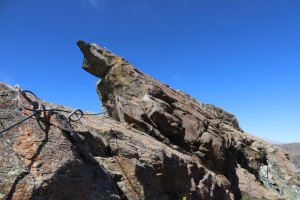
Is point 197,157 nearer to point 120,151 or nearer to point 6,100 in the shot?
point 120,151

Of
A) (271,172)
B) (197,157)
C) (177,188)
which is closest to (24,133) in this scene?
(177,188)

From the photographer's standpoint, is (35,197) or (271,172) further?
(271,172)

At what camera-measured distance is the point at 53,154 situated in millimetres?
6121

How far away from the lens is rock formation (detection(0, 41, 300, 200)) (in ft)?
19.0

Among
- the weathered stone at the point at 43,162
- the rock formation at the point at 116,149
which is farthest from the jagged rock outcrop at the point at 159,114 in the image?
the weathered stone at the point at 43,162

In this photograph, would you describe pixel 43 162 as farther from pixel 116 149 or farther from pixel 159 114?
pixel 159 114

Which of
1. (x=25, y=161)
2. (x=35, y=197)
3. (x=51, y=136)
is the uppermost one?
(x=51, y=136)

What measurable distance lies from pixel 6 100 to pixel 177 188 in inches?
377

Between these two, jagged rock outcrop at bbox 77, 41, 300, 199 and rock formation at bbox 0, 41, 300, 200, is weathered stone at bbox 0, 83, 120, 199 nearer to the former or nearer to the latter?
rock formation at bbox 0, 41, 300, 200

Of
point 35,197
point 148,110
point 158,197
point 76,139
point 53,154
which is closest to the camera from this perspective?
point 35,197

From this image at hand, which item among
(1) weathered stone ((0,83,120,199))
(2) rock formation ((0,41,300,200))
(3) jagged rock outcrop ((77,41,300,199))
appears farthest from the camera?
(3) jagged rock outcrop ((77,41,300,199))

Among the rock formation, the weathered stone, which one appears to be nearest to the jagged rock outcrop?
the rock formation

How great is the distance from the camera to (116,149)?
411 inches

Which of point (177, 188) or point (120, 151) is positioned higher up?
point (120, 151)
